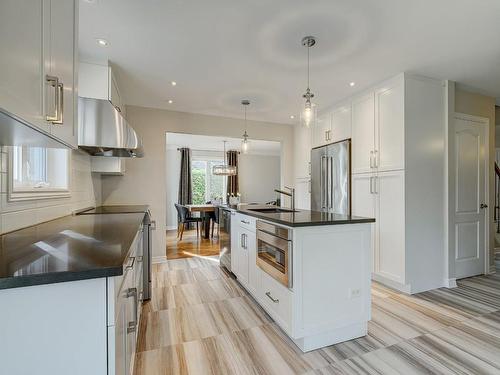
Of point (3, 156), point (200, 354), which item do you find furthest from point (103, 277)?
point (200, 354)

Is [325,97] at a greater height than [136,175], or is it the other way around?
[325,97]

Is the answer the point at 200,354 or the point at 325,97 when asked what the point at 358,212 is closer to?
the point at 325,97

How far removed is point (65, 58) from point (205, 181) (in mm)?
6710

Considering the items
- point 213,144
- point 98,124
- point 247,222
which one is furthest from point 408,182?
point 213,144

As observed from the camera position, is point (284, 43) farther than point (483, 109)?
No

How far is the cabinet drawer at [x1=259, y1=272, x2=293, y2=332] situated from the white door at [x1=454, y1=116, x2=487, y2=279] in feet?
8.67

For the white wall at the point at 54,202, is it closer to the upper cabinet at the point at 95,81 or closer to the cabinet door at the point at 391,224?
the upper cabinet at the point at 95,81

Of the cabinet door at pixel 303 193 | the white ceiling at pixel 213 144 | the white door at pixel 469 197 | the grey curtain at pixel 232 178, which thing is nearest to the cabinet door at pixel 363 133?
the white door at pixel 469 197

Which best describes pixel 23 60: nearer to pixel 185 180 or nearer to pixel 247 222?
pixel 247 222

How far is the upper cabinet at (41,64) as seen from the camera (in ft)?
2.55

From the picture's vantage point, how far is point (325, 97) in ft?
12.2

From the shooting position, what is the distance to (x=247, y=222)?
8.87 feet

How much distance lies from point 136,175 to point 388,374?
3901 millimetres

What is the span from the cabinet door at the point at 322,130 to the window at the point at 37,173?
11.6 feet
